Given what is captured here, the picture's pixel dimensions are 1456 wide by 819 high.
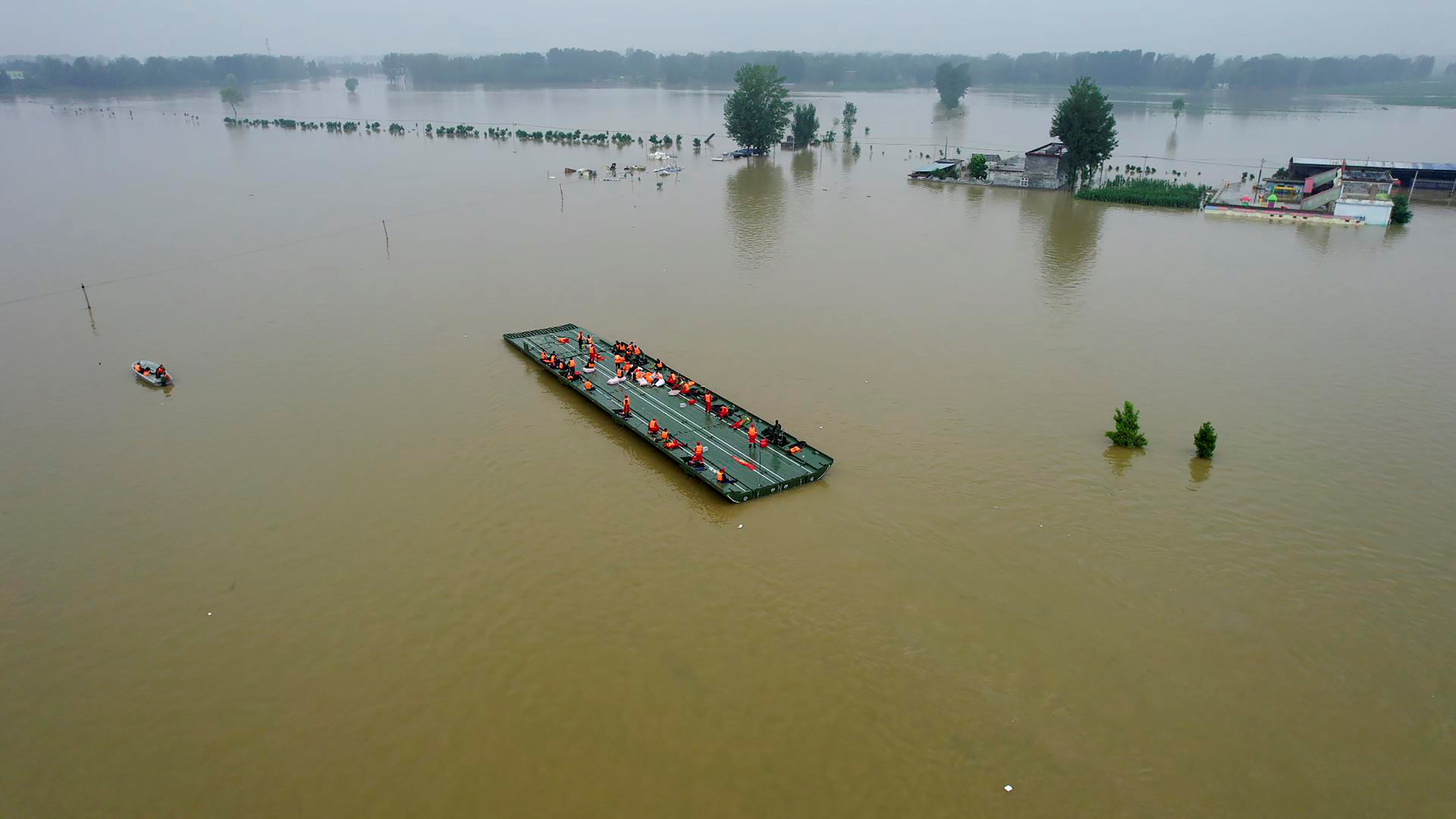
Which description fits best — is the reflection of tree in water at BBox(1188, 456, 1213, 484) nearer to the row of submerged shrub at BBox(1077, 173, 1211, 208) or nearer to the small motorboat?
the small motorboat

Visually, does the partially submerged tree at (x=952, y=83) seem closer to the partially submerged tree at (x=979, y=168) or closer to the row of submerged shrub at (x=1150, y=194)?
the partially submerged tree at (x=979, y=168)

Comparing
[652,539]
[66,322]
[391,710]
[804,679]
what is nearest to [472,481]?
[652,539]

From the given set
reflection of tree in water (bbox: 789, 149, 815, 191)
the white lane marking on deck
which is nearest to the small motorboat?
the white lane marking on deck

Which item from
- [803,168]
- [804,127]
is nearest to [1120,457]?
[803,168]

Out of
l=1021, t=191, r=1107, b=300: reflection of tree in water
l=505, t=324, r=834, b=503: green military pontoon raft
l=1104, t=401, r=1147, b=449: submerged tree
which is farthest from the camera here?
l=1021, t=191, r=1107, b=300: reflection of tree in water

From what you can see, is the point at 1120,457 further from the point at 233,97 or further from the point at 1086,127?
the point at 233,97

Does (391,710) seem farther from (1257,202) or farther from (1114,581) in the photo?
(1257,202)
